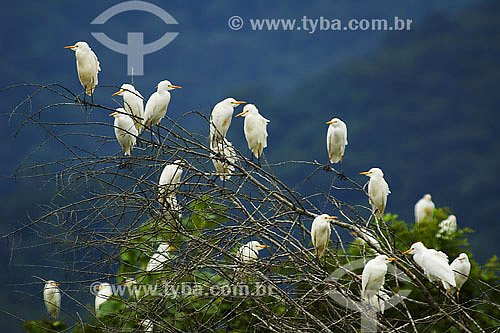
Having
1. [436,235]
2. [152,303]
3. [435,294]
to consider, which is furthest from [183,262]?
[436,235]

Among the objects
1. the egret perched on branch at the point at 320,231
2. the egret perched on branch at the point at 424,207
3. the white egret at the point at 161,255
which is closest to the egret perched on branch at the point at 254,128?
the white egret at the point at 161,255

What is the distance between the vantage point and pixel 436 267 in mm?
2787

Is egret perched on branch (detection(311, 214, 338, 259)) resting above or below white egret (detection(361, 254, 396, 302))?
above

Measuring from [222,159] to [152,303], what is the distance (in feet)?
1.93

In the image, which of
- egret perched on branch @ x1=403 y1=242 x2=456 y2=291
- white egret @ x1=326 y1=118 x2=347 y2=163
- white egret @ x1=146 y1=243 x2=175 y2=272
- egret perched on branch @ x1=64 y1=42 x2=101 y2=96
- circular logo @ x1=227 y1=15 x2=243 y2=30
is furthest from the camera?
circular logo @ x1=227 y1=15 x2=243 y2=30

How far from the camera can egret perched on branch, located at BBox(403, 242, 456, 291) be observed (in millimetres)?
2752

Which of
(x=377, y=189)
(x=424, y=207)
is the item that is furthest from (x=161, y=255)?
(x=424, y=207)

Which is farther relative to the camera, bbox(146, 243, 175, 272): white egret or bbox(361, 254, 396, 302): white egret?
bbox(361, 254, 396, 302): white egret

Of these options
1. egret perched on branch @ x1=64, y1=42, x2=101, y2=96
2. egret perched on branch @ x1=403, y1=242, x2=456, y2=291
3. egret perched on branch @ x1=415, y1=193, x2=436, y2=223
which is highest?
egret perched on branch @ x1=64, y1=42, x2=101, y2=96

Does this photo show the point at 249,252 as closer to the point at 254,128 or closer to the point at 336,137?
the point at 254,128

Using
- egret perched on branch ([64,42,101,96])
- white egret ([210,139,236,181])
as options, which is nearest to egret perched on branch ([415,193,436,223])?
white egret ([210,139,236,181])

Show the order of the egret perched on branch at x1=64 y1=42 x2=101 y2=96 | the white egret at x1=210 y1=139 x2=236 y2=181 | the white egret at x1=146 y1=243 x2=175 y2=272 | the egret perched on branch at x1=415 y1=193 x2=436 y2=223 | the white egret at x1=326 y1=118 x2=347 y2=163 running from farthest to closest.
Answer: the egret perched on branch at x1=415 y1=193 x2=436 y2=223 < the white egret at x1=326 y1=118 x2=347 y2=163 < the egret perched on branch at x1=64 y1=42 x2=101 y2=96 < the white egret at x1=210 y1=139 x2=236 y2=181 < the white egret at x1=146 y1=243 x2=175 y2=272

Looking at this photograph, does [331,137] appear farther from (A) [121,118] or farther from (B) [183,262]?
(B) [183,262]

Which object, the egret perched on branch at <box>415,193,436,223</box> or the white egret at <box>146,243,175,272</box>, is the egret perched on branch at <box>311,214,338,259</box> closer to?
the white egret at <box>146,243,175,272</box>
